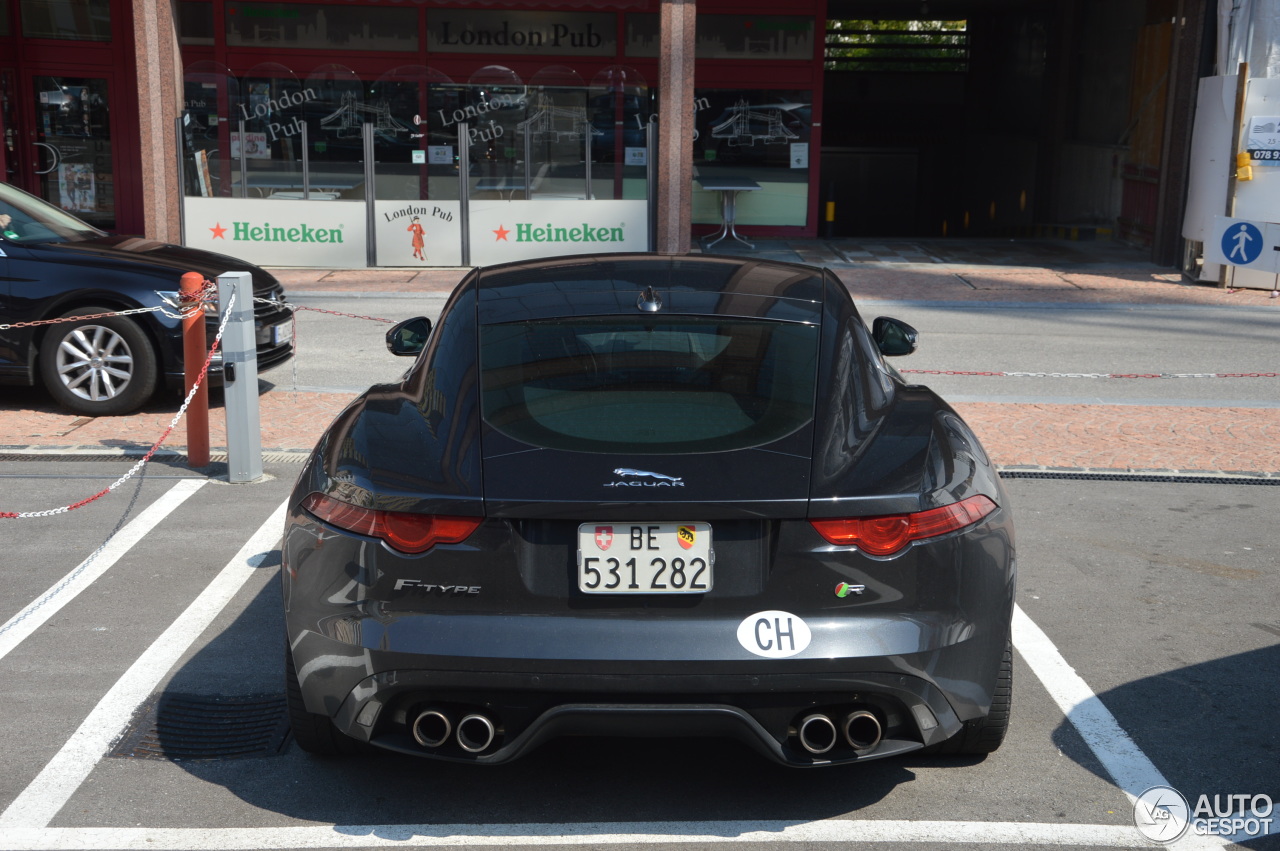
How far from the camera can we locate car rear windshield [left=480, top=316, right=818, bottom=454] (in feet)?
11.7

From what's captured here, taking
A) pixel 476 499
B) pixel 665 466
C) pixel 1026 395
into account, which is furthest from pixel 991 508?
pixel 1026 395

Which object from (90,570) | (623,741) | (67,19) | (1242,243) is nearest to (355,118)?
(67,19)

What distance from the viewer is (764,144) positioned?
22000 mm

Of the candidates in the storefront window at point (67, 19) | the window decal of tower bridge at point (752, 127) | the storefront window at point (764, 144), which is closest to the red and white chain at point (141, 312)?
the storefront window at point (67, 19)

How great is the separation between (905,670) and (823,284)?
63.1 inches

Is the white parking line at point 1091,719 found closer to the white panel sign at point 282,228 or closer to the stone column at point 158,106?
the white panel sign at point 282,228

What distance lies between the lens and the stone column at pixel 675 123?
17.0 metres

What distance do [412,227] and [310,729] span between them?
553 inches

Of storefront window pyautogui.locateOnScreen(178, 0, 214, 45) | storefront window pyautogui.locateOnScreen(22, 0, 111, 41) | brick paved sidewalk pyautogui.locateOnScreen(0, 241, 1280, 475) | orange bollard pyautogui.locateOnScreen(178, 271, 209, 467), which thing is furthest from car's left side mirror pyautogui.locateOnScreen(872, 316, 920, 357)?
storefront window pyautogui.locateOnScreen(178, 0, 214, 45)

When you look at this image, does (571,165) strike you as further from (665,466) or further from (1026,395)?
(665,466)

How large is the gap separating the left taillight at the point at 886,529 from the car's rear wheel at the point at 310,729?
150cm

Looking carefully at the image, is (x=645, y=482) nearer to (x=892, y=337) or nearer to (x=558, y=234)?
(x=892, y=337)

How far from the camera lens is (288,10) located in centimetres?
2139

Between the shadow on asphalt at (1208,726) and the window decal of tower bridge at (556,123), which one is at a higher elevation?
the window decal of tower bridge at (556,123)
